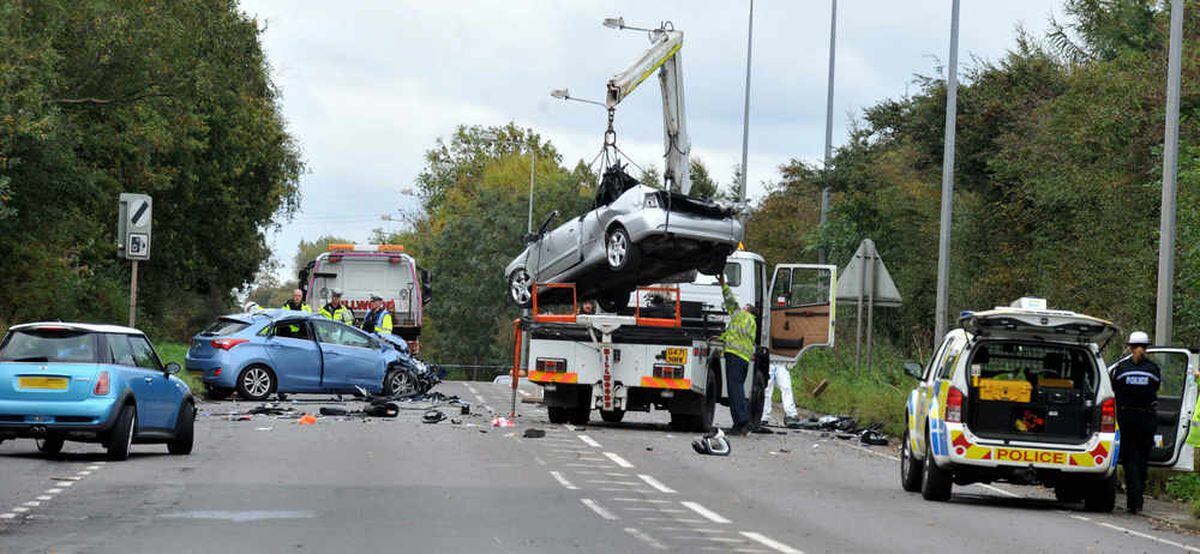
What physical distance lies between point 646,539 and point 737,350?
1201 cm

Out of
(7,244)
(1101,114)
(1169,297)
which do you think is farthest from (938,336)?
(7,244)

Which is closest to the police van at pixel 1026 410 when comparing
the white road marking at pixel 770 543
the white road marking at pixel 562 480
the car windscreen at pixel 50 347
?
the white road marking at pixel 562 480

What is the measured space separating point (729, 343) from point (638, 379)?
4.19 ft

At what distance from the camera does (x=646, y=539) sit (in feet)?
41.2

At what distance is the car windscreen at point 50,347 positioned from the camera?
18453mm

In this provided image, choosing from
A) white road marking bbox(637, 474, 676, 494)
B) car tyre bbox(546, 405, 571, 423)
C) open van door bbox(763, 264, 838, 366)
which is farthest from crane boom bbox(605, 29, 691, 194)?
white road marking bbox(637, 474, 676, 494)

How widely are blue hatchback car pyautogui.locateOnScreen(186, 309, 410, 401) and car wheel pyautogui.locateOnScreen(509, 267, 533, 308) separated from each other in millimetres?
3250

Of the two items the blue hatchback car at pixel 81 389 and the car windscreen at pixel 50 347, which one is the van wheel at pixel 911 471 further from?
the car windscreen at pixel 50 347

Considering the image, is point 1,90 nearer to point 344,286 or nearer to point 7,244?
point 7,244

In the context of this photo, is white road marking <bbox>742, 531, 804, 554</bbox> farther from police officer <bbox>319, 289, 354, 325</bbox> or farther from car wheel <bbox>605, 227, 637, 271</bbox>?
police officer <bbox>319, 289, 354, 325</bbox>

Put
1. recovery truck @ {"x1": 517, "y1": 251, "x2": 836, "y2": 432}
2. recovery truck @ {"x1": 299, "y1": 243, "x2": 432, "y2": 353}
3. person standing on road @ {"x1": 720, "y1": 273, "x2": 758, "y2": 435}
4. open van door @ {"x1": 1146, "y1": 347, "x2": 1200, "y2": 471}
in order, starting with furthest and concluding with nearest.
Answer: recovery truck @ {"x1": 299, "y1": 243, "x2": 432, "y2": 353} < recovery truck @ {"x1": 517, "y1": 251, "x2": 836, "y2": 432} < person standing on road @ {"x1": 720, "y1": 273, "x2": 758, "y2": 435} < open van door @ {"x1": 1146, "y1": 347, "x2": 1200, "y2": 471}

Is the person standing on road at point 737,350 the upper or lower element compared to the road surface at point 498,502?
upper

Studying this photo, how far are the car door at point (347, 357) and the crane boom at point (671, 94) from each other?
5.98m

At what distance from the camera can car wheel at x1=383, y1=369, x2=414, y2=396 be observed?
31.3m
